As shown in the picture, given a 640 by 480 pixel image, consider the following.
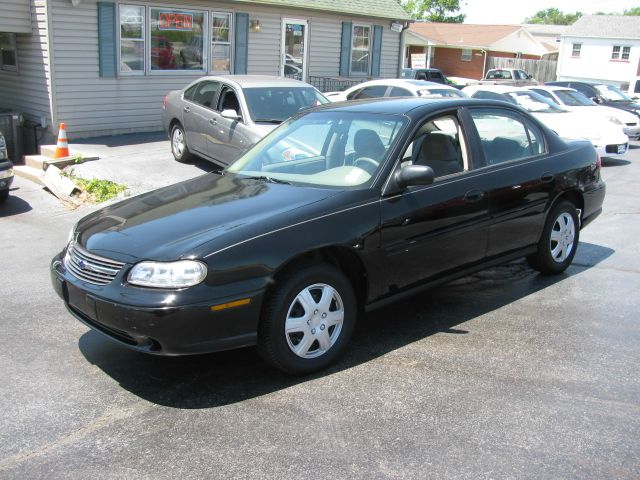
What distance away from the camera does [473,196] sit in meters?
5.12

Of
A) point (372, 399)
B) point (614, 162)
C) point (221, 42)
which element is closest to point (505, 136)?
point (372, 399)

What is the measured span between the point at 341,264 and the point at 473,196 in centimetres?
128

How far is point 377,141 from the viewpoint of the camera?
489 cm

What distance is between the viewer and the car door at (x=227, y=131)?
985cm

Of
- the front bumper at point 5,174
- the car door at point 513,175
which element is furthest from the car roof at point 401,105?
the front bumper at point 5,174

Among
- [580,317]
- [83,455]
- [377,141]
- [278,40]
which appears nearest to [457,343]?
[580,317]

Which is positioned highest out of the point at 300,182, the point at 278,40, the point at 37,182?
the point at 278,40

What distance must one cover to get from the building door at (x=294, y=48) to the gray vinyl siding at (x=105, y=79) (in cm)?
20

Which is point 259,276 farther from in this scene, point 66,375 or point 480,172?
point 480,172

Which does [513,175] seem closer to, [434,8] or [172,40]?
[172,40]

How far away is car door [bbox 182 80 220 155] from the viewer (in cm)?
1078

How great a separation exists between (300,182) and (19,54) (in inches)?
453

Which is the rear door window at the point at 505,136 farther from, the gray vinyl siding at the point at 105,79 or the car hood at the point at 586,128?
the gray vinyl siding at the point at 105,79

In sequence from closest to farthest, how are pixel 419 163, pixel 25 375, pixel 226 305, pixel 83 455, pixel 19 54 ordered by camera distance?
pixel 83 455
pixel 226 305
pixel 25 375
pixel 419 163
pixel 19 54
